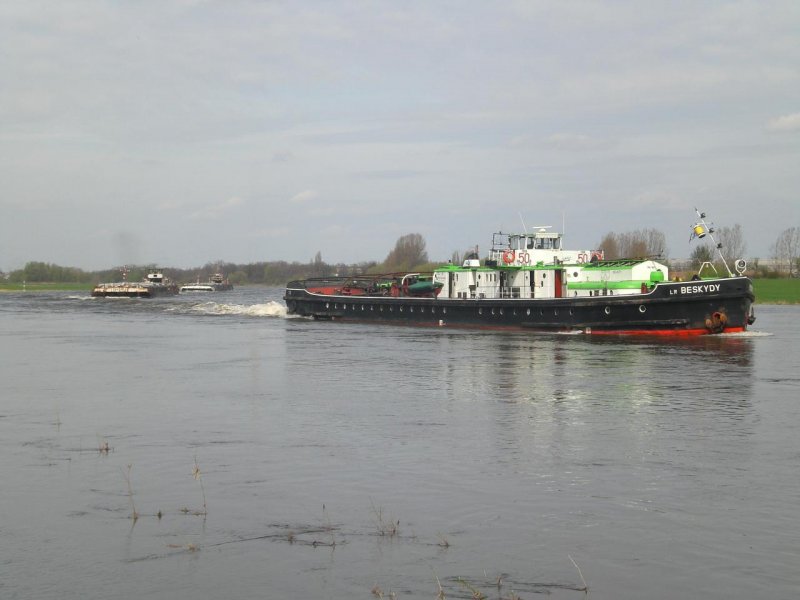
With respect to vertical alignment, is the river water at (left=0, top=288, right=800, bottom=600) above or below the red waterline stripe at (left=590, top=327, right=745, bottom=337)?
below

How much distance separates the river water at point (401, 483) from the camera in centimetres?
Result: 1054

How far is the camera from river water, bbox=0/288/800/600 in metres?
10.5

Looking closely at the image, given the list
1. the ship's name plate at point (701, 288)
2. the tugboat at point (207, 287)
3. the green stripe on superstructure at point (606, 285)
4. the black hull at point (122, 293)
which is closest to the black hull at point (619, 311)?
the ship's name plate at point (701, 288)

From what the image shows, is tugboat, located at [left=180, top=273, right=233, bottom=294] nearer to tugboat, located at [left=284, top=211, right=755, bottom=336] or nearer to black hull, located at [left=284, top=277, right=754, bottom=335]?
tugboat, located at [left=284, top=211, right=755, bottom=336]

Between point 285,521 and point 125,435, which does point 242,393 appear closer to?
point 125,435

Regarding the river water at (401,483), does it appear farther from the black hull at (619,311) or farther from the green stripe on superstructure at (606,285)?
the green stripe on superstructure at (606,285)

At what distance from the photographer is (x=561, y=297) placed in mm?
50031

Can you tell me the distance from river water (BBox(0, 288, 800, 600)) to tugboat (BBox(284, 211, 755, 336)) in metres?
11.7

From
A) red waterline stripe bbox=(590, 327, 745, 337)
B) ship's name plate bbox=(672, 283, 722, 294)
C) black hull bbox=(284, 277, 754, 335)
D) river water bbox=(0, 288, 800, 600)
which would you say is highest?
ship's name plate bbox=(672, 283, 722, 294)

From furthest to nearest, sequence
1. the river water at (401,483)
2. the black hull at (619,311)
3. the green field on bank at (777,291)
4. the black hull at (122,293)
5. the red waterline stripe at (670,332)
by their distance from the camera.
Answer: the black hull at (122,293)
the green field on bank at (777,291)
the red waterline stripe at (670,332)
the black hull at (619,311)
the river water at (401,483)

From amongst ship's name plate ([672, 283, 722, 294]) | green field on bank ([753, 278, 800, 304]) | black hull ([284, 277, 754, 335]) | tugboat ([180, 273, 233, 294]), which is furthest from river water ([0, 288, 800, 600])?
tugboat ([180, 273, 233, 294])

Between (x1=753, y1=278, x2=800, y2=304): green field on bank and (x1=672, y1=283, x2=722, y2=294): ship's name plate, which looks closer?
(x1=672, y1=283, x2=722, y2=294): ship's name plate

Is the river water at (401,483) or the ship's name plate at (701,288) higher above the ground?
the ship's name plate at (701,288)

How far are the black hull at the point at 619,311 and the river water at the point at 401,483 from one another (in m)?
11.5
